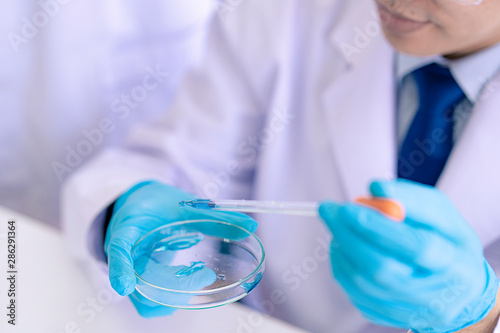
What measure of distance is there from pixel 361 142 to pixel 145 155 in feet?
1.88

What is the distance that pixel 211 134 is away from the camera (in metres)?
1.35

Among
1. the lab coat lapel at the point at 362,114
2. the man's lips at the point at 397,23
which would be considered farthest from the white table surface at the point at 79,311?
the man's lips at the point at 397,23

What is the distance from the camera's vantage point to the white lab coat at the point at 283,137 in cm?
118

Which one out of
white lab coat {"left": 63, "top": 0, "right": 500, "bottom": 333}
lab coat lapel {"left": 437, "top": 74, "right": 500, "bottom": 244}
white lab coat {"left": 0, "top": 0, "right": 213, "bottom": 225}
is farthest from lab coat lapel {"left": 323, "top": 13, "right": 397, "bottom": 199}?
white lab coat {"left": 0, "top": 0, "right": 213, "bottom": 225}

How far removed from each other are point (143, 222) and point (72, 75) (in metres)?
0.78

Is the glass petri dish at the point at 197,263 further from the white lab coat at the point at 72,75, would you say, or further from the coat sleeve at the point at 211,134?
the white lab coat at the point at 72,75

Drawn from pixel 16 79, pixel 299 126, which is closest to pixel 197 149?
pixel 299 126

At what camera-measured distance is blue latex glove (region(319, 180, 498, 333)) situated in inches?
26.4

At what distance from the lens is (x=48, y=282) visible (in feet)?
3.55

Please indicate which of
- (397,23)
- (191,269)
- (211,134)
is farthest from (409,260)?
(211,134)

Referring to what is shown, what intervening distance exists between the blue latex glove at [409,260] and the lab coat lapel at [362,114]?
1.34ft

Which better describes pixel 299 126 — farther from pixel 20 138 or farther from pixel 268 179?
pixel 20 138

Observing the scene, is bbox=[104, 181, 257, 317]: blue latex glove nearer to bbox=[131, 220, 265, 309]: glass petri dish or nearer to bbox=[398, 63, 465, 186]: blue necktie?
bbox=[131, 220, 265, 309]: glass petri dish

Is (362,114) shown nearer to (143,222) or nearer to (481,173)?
(481,173)
